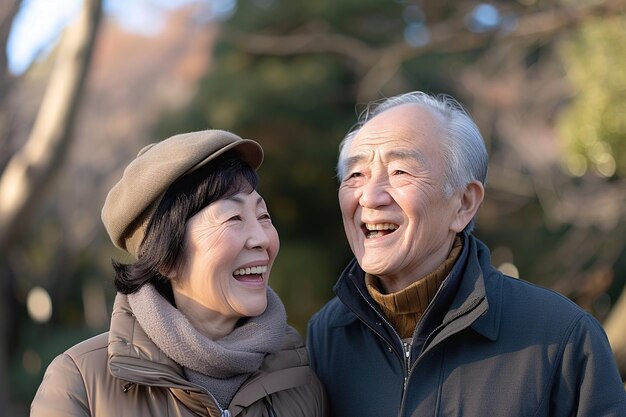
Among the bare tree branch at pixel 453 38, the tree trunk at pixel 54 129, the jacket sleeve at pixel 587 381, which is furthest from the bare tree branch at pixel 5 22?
the jacket sleeve at pixel 587 381

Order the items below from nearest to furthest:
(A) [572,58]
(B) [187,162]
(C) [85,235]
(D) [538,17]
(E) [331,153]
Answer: (B) [187,162] → (D) [538,17] → (A) [572,58] → (E) [331,153] → (C) [85,235]

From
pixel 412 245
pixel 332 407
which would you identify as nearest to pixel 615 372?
pixel 412 245

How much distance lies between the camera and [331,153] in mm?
10250

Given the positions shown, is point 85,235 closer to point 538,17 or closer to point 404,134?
point 538,17

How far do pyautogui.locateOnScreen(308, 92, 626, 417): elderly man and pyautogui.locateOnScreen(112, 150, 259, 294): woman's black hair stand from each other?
511mm

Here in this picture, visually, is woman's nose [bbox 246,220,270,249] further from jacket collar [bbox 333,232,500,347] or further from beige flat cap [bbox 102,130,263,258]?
jacket collar [bbox 333,232,500,347]

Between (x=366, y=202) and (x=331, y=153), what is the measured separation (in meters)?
7.45

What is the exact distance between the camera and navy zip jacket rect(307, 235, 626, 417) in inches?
102

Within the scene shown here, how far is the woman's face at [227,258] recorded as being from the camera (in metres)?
2.62

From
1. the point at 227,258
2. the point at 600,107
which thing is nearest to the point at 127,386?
the point at 227,258

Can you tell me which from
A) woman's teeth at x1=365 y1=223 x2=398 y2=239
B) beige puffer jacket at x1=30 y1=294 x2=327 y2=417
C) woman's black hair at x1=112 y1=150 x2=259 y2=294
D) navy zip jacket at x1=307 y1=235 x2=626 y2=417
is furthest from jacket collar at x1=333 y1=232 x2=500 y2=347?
woman's black hair at x1=112 y1=150 x2=259 y2=294

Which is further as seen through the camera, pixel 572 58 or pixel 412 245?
pixel 572 58

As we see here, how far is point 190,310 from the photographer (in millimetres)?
2699

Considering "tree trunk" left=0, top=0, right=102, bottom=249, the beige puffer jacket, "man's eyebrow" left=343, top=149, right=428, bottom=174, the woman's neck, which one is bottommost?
the beige puffer jacket
